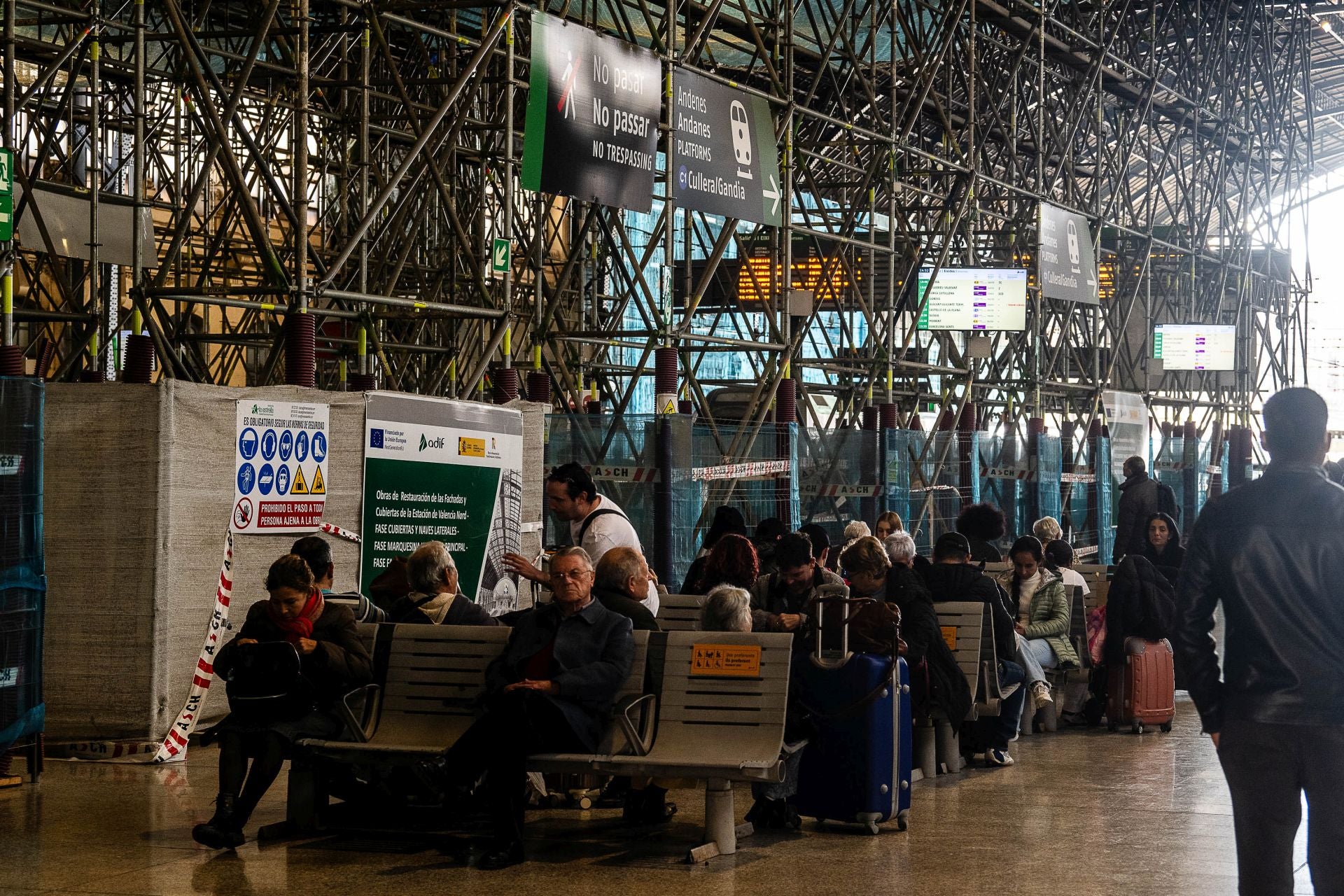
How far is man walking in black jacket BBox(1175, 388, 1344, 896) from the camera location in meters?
5.38

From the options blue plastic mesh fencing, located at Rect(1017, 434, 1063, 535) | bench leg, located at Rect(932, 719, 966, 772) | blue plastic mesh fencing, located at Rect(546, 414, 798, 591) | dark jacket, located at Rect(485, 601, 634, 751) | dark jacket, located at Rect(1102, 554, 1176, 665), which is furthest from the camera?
blue plastic mesh fencing, located at Rect(1017, 434, 1063, 535)

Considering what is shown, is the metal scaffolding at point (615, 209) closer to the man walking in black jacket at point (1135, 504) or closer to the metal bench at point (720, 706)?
the man walking in black jacket at point (1135, 504)

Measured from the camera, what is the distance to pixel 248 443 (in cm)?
1134

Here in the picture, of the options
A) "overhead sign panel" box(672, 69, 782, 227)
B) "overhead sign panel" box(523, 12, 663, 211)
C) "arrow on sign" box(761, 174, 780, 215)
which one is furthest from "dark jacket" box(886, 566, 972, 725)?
"arrow on sign" box(761, 174, 780, 215)

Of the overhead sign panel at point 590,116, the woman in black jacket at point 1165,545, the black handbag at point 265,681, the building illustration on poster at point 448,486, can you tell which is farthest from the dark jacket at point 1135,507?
the black handbag at point 265,681

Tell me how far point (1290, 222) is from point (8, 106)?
1244 inches

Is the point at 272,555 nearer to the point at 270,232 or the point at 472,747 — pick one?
the point at 472,747

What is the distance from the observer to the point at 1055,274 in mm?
25266

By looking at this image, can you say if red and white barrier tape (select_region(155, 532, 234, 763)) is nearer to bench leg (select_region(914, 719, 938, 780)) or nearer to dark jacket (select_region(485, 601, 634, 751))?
Answer: dark jacket (select_region(485, 601, 634, 751))

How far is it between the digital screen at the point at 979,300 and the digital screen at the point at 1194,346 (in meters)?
10.8

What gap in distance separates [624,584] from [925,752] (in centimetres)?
284

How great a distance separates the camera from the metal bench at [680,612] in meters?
11.0

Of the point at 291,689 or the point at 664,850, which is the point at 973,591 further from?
the point at 291,689

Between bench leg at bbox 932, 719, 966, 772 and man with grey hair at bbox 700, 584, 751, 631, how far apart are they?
2.57 metres
